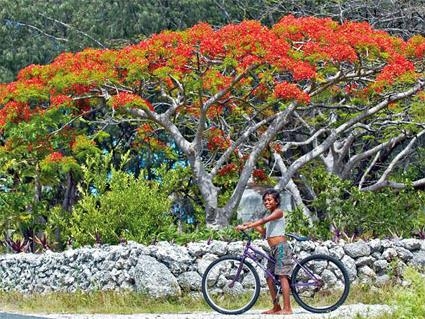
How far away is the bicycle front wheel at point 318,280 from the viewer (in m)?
11.7

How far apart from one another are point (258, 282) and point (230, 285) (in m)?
0.63

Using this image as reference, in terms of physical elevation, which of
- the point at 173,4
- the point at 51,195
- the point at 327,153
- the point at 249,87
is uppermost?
the point at 173,4

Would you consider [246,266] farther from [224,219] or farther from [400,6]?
[400,6]

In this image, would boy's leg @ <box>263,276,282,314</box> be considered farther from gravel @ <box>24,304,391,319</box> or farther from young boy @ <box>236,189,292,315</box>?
gravel @ <box>24,304,391,319</box>

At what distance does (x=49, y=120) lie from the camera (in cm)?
1889

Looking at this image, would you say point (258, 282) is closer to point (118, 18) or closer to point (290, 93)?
point (290, 93)

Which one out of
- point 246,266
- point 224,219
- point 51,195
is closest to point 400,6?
point 224,219

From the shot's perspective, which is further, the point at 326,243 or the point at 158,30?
the point at 158,30

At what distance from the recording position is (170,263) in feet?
47.1

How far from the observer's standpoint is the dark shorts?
11.6m

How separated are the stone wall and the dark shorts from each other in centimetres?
286

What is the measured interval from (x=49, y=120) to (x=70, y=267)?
13.7 ft

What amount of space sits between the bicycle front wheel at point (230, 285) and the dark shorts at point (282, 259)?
0.33 m

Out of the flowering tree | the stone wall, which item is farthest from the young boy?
the flowering tree
